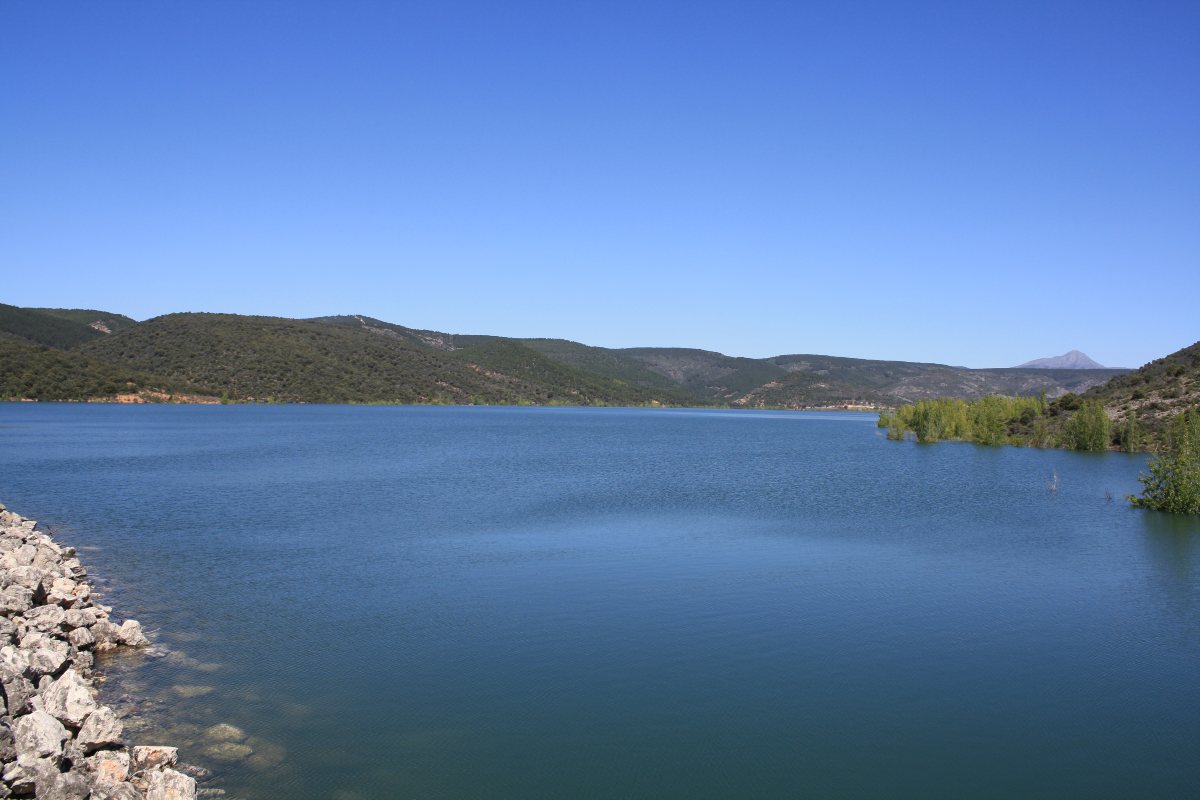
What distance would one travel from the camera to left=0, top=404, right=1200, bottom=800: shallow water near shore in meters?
10.1

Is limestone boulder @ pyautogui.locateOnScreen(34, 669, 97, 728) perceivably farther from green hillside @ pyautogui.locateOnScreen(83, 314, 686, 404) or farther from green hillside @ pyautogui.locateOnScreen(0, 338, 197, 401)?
green hillside @ pyautogui.locateOnScreen(83, 314, 686, 404)

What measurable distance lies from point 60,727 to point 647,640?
29.1 feet

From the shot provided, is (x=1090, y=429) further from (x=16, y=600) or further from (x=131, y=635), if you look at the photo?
(x=16, y=600)

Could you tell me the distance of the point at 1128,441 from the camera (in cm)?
6266

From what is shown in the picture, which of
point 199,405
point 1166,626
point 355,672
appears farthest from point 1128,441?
point 199,405

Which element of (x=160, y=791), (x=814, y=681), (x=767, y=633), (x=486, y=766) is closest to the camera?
(x=160, y=791)

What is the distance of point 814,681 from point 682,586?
19.5ft

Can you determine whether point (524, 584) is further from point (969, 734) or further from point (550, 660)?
point (969, 734)

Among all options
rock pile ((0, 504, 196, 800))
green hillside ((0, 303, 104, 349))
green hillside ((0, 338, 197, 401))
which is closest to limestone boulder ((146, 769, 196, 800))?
rock pile ((0, 504, 196, 800))

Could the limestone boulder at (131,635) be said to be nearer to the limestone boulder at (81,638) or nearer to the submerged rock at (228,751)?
the limestone boulder at (81,638)

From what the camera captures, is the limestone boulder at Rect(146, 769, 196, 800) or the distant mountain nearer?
the limestone boulder at Rect(146, 769, 196, 800)

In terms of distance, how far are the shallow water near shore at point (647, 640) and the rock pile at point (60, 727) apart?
2.58ft

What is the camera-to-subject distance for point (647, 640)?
48.2ft

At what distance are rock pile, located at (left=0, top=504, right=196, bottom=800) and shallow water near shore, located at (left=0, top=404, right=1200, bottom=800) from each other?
79 centimetres
